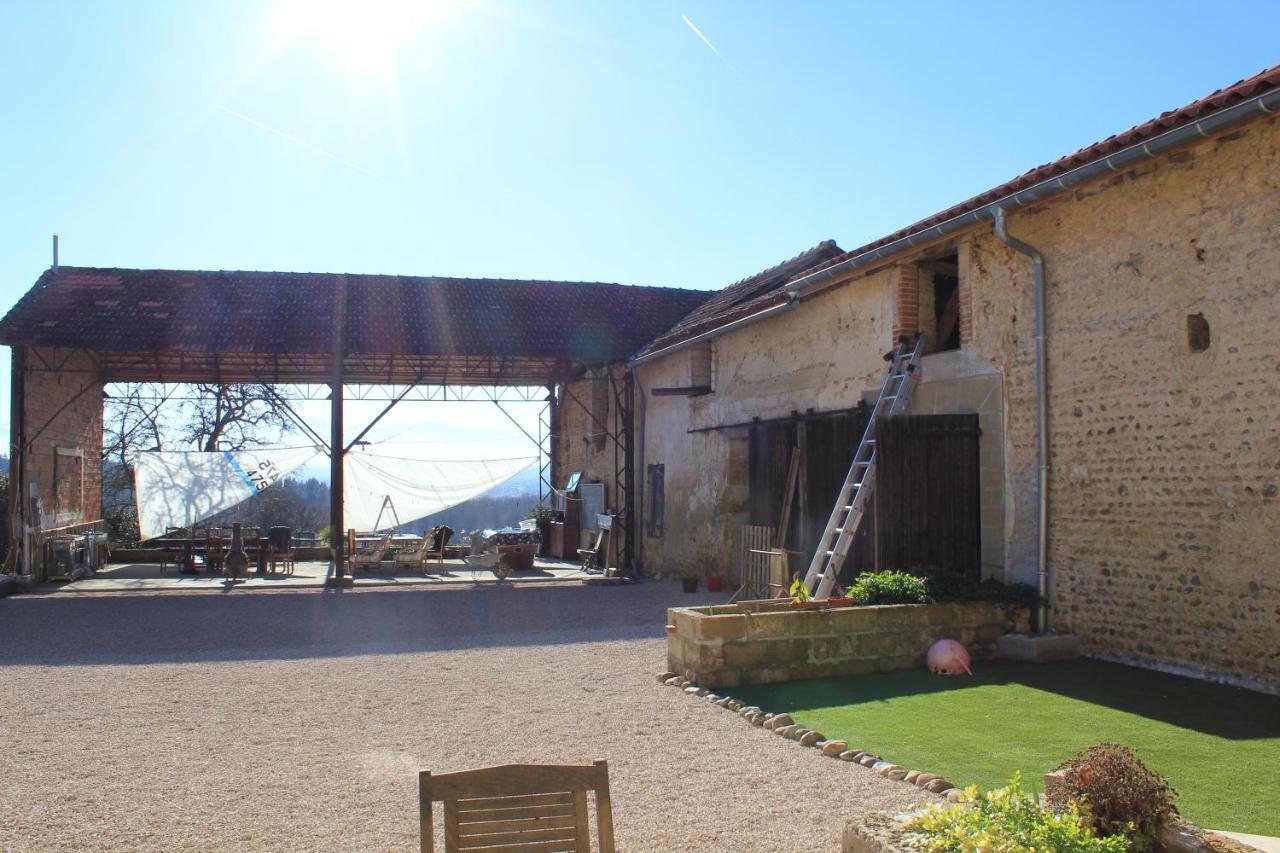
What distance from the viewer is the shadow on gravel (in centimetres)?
923

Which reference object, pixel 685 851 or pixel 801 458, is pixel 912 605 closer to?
pixel 801 458

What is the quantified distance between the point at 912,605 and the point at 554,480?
52.9 ft

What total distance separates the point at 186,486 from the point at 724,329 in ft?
36.4

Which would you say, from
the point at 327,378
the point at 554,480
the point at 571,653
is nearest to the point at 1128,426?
the point at 571,653

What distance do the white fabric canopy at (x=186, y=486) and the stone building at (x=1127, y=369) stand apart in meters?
12.5

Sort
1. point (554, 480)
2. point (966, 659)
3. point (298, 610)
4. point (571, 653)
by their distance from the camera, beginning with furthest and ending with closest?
point (554, 480), point (298, 610), point (571, 653), point (966, 659)

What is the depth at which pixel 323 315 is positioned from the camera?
16656 mm

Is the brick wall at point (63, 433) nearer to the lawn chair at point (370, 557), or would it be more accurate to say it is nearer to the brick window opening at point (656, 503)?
the lawn chair at point (370, 557)

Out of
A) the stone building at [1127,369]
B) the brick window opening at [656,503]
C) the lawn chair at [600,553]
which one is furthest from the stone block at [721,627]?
the lawn chair at [600,553]

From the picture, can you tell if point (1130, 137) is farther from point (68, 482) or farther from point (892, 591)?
point (68, 482)

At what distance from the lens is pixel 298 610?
12.3 m

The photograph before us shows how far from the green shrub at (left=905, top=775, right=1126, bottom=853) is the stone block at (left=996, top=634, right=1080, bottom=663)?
187 inches

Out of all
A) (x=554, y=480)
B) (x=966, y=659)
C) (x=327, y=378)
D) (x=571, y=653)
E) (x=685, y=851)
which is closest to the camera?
(x=685, y=851)

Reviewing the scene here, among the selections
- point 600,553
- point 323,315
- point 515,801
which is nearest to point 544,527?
point 600,553
